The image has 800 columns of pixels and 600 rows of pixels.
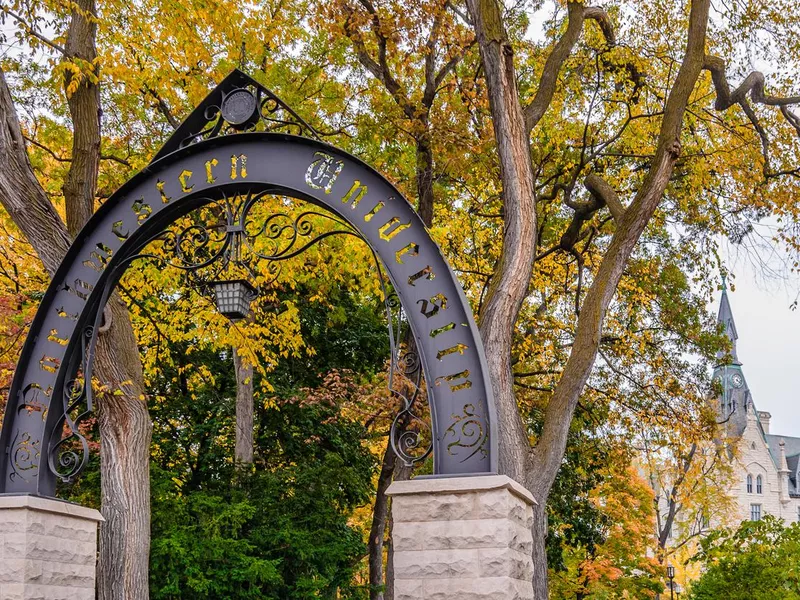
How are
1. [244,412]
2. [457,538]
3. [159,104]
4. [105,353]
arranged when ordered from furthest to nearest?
[244,412]
[159,104]
[105,353]
[457,538]

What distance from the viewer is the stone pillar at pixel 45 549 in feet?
20.5

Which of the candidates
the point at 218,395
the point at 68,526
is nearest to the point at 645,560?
the point at 218,395

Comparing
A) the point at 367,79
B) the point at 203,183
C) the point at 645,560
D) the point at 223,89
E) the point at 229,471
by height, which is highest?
the point at 367,79

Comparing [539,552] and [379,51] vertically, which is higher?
[379,51]

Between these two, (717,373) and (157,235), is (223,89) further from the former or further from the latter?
(717,373)

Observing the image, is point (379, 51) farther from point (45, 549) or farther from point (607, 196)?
point (45, 549)

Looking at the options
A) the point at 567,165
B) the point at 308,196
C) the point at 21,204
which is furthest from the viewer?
the point at 567,165

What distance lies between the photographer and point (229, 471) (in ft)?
48.8

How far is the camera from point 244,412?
14227mm

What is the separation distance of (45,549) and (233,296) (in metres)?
2.19

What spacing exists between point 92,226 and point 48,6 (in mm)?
2982

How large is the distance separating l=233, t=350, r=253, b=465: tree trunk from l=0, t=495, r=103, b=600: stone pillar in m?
7.09

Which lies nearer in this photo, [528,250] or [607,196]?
[528,250]

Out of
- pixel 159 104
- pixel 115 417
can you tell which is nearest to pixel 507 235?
pixel 115 417
